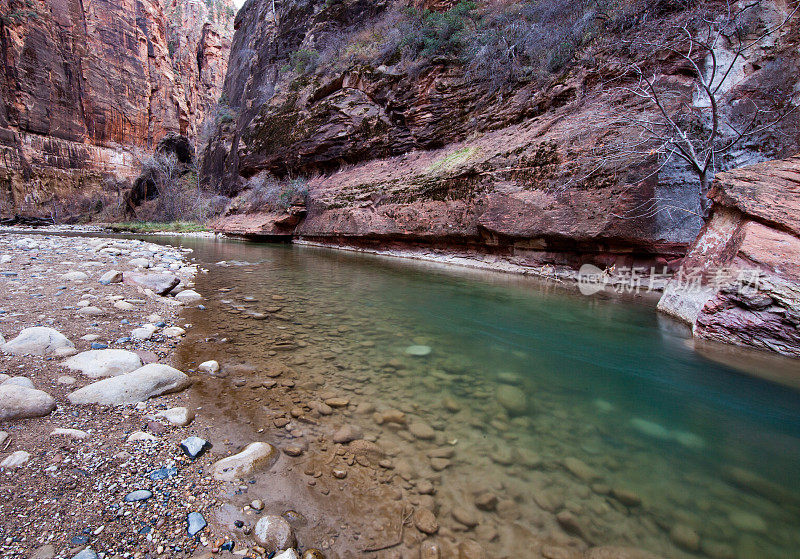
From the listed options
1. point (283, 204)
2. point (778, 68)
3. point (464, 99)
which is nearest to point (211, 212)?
point (283, 204)

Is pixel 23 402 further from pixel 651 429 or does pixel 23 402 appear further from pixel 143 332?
pixel 651 429

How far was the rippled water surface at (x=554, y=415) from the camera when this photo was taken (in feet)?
4.26

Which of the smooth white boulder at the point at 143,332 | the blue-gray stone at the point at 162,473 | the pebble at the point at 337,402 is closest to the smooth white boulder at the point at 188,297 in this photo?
the smooth white boulder at the point at 143,332

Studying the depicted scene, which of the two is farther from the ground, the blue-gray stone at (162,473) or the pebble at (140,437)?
the pebble at (140,437)

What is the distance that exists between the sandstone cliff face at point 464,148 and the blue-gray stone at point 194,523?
7.15m

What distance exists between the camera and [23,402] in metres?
1.46

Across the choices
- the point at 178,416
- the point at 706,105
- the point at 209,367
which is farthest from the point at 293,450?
the point at 706,105

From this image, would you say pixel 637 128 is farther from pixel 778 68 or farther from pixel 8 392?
pixel 8 392

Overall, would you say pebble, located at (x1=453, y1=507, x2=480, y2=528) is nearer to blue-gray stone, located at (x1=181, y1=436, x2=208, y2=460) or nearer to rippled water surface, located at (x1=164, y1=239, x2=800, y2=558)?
rippled water surface, located at (x1=164, y1=239, x2=800, y2=558)

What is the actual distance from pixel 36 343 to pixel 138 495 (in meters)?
1.71

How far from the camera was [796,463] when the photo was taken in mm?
1670

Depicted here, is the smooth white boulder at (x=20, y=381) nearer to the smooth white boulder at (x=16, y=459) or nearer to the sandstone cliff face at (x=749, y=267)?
the smooth white boulder at (x=16, y=459)

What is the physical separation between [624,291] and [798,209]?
273cm

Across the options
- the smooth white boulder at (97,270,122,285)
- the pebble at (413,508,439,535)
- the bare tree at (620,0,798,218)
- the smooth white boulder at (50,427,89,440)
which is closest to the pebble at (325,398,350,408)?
the pebble at (413,508,439,535)
